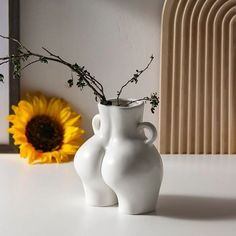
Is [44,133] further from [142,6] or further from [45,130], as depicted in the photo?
[142,6]

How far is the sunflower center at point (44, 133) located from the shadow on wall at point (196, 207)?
13.7 inches

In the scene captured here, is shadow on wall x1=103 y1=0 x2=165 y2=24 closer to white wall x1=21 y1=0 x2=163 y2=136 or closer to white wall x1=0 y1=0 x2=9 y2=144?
white wall x1=21 y1=0 x2=163 y2=136

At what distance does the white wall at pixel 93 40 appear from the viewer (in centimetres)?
138

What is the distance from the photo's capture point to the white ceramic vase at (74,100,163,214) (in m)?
0.95

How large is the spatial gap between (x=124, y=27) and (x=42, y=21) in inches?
7.2

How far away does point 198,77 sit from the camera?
4.56ft

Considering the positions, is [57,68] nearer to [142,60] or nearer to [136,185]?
[142,60]

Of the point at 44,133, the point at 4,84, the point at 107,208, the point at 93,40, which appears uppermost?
the point at 93,40

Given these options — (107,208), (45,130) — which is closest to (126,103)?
(107,208)

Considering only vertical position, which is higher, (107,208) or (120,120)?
(120,120)

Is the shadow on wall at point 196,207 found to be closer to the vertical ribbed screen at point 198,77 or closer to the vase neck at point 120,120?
the vase neck at point 120,120

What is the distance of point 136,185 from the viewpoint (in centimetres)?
96

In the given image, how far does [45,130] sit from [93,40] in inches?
9.0

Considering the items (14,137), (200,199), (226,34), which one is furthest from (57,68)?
(200,199)
